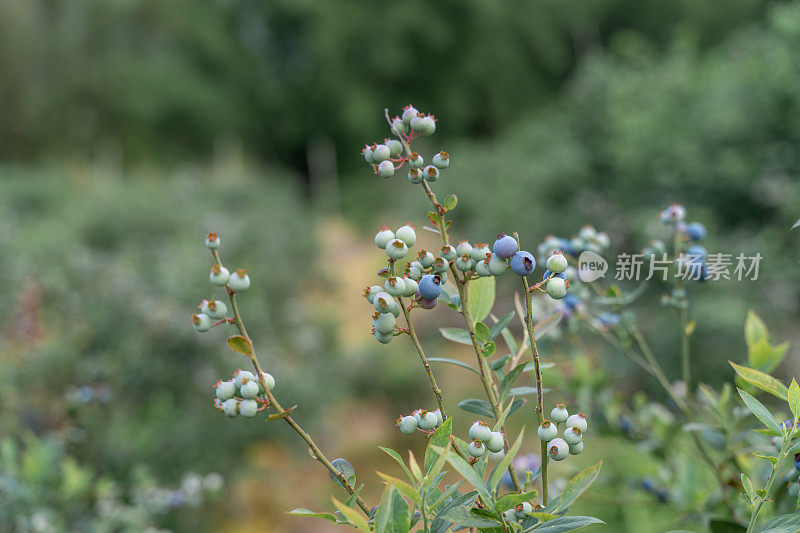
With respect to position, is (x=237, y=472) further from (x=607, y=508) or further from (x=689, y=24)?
(x=689, y=24)

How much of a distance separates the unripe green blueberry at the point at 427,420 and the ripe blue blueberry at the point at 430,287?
0.08 m

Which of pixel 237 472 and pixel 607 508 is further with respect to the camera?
pixel 237 472

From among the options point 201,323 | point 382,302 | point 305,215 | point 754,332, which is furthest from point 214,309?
point 305,215

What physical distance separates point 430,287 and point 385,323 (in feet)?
0.12

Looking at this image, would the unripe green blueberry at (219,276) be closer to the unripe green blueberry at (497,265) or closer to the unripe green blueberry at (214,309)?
the unripe green blueberry at (214,309)

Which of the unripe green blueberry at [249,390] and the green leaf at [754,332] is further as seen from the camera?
the green leaf at [754,332]

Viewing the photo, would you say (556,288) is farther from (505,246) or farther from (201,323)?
(201,323)

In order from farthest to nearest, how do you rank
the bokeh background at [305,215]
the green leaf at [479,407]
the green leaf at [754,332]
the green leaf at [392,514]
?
the bokeh background at [305,215], the green leaf at [754,332], the green leaf at [479,407], the green leaf at [392,514]

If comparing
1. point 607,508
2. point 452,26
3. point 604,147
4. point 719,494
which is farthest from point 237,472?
point 452,26

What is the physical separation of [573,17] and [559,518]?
10371 mm

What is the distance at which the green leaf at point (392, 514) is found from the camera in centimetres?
35

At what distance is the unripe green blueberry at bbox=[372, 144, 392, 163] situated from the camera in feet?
1.37

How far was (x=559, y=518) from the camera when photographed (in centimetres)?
36

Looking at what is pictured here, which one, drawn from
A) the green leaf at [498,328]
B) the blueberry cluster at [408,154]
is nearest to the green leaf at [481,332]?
the green leaf at [498,328]
